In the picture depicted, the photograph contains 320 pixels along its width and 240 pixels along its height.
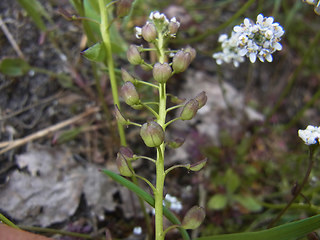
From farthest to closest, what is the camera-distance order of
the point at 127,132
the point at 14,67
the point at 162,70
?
the point at 127,132 < the point at 14,67 < the point at 162,70

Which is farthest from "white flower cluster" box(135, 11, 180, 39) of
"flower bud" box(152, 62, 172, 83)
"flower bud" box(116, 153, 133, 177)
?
"flower bud" box(116, 153, 133, 177)

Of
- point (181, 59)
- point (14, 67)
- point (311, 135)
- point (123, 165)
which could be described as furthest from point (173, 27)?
point (14, 67)

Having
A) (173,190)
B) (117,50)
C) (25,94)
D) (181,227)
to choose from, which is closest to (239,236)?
(181,227)

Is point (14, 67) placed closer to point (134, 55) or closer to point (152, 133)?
point (134, 55)

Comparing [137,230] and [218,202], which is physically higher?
[137,230]

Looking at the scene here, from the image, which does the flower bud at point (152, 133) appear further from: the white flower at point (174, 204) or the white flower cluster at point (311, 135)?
the white flower at point (174, 204)

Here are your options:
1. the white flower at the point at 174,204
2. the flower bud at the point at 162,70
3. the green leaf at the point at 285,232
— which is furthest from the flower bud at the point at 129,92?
the white flower at the point at 174,204
